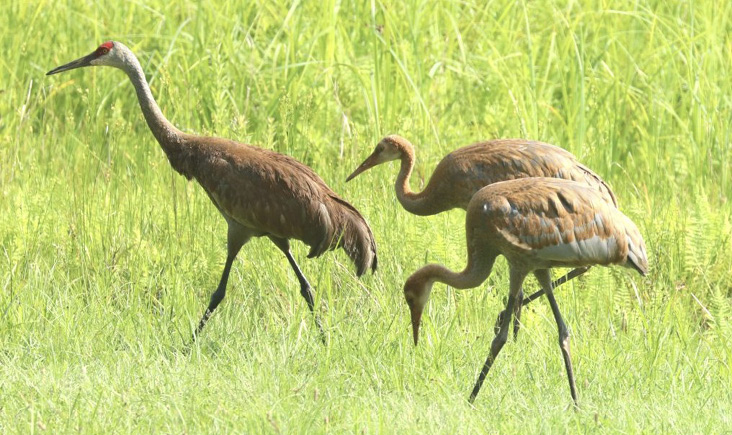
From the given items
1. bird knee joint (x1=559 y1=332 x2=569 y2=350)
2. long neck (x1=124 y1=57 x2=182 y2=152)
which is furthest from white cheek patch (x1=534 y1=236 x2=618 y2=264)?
long neck (x1=124 y1=57 x2=182 y2=152)

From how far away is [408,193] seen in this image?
20.6 ft

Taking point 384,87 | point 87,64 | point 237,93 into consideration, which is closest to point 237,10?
point 237,93

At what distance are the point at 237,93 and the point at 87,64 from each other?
4.58 feet

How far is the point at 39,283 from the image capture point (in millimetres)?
5582

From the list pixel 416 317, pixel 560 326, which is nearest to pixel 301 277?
pixel 416 317

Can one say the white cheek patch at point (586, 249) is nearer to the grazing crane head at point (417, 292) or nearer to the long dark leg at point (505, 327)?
the long dark leg at point (505, 327)

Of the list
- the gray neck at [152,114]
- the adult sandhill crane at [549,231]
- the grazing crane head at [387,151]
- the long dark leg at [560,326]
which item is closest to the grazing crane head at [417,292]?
the adult sandhill crane at [549,231]

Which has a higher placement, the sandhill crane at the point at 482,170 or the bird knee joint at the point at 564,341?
the sandhill crane at the point at 482,170

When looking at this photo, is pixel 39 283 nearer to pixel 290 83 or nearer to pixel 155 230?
pixel 155 230

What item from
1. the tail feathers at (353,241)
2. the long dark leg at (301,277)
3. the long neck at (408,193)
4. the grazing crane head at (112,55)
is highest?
the grazing crane head at (112,55)

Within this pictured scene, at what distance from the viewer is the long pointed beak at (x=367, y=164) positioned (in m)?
6.42

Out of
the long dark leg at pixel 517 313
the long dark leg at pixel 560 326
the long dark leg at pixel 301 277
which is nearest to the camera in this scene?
the long dark leg at pixel 560 326

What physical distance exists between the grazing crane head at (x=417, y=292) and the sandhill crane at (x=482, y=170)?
707mm

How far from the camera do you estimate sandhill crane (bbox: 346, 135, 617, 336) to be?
19.0ft
